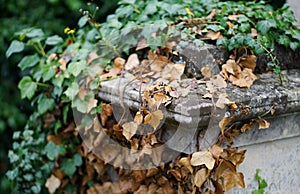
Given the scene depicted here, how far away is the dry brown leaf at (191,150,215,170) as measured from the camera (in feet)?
4.91

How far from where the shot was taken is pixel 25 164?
2.37 m

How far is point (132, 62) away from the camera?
77.0 inches

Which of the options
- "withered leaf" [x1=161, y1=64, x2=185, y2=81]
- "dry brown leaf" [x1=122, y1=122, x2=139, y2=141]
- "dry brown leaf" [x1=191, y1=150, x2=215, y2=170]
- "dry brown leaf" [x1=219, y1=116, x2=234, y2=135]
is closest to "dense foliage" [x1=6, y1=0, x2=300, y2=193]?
"withered leaf" [x1=161, y1=64, x2=185, y2=81]

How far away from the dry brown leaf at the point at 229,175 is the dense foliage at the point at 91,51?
1.59ft

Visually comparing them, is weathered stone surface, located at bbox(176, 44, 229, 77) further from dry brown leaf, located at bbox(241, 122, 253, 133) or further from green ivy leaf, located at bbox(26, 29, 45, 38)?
green ivy leaf, located at bbox(26, 29, 45, 38)

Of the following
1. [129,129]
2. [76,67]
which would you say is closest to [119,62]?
[76,67]

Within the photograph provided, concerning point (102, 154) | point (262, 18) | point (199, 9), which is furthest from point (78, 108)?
point (262, 18)

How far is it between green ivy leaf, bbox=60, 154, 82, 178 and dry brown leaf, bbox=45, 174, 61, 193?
3.5 inches

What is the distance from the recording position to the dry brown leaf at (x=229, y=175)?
1569 millimetres

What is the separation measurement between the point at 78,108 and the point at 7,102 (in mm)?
1310

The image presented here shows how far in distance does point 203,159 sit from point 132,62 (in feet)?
2.03

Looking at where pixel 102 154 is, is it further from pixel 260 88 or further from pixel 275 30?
pixel 275 30

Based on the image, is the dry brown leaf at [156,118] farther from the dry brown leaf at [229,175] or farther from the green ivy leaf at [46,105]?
the green ivy leaf at [46,105]

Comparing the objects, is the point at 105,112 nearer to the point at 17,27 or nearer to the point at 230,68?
the point at 230,68
